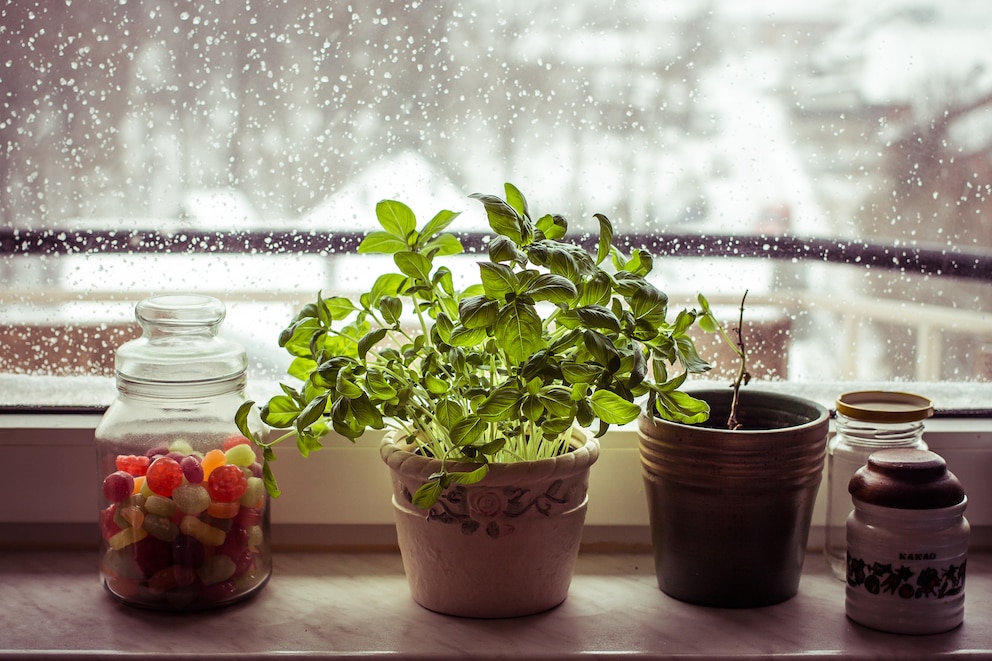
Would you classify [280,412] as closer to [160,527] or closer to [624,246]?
[160,527]

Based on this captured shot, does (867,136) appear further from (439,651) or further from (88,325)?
(88,325)

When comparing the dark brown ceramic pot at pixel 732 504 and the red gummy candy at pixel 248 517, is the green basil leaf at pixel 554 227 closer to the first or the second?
the dark brown ceramic pot at pixel 732 504

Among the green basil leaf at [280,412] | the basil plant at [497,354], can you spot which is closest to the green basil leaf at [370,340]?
the basil plant at [497,354]

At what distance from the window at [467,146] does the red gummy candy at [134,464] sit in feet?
0.75

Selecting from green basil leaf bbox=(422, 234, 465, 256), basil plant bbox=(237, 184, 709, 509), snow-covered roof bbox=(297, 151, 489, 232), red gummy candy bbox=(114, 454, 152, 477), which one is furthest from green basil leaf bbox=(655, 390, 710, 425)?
red gummy candy bbox=(114, 454, 152, 477)

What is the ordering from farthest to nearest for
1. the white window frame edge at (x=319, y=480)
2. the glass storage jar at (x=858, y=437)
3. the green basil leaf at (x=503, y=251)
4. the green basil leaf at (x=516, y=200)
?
the white window frame edge at (x=319, y=480) < the glass storage jar at (x=858, y=437) < the green basil leaf at (x=516, y=200) < the green basil leaf at (x=503, y=251)

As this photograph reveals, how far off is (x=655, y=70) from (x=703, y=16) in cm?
8

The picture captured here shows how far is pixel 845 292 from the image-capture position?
111cm

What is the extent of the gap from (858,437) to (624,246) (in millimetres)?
321

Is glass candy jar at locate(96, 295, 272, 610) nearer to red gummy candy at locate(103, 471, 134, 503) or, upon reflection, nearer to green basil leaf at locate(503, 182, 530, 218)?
red gummy candy at locate(103, 471, 134, 503)

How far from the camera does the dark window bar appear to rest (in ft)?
3.56

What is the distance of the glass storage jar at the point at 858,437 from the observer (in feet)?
3.07

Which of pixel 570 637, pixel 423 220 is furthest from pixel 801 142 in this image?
pixel 570 637

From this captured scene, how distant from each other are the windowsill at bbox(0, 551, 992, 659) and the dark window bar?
35cm
